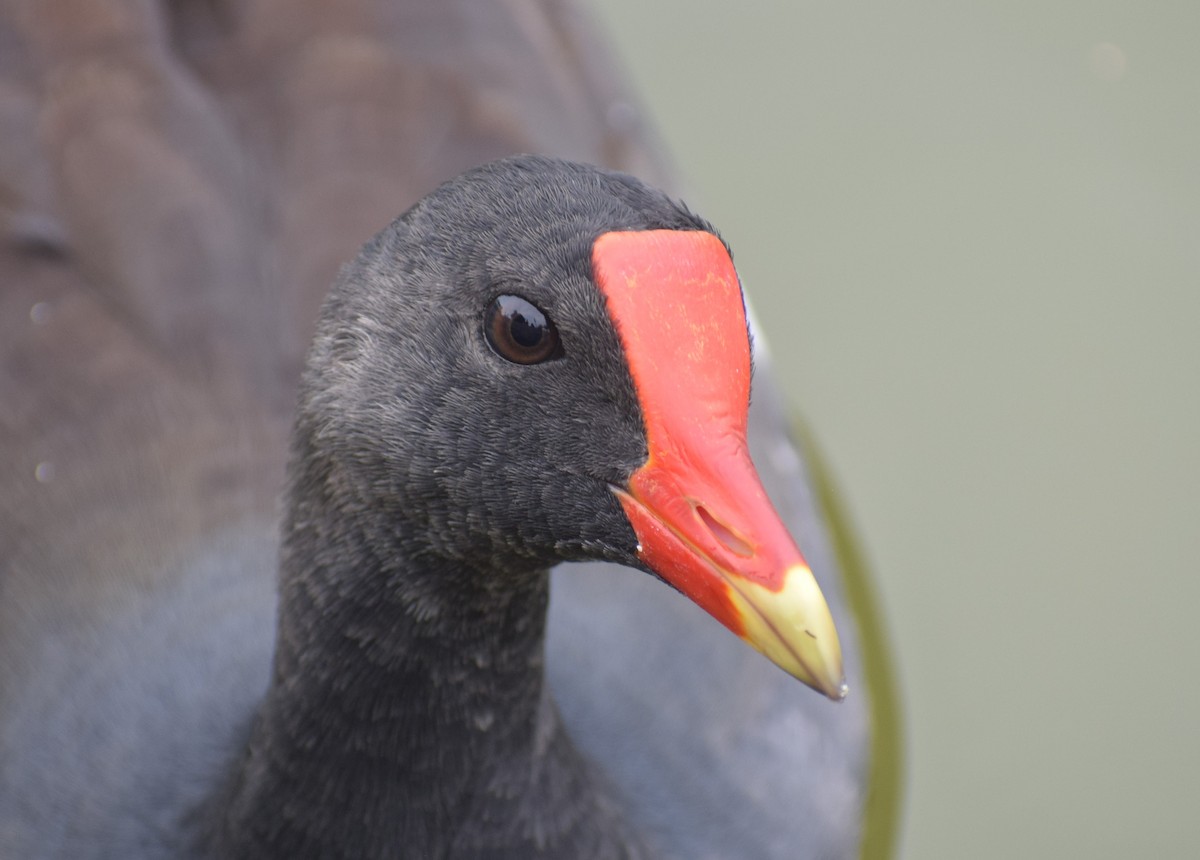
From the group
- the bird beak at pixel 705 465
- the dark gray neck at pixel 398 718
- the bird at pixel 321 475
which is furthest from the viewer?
the dark gray neck at pixel 398 718

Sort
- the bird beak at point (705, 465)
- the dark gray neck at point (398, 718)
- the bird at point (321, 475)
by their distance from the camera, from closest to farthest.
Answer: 1. the bird beak at point (705, 465)
2. the bird at point (321, 475)
3. the dark gray neck at point (398, 718)

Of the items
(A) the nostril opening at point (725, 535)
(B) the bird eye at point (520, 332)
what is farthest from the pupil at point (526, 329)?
(A) the nostril opening at point (725, 535)

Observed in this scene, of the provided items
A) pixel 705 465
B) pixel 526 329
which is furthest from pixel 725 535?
pixel 526 329

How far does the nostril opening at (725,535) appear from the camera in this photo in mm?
1580

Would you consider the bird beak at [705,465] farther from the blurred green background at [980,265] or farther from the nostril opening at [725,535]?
the blurred green background at [980,265]

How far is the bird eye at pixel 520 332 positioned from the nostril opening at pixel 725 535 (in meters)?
0.25

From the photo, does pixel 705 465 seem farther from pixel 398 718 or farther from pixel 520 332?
pixel 398 718

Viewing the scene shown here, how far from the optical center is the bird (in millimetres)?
1721

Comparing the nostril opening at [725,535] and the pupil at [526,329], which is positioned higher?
the pupil at [526,329]

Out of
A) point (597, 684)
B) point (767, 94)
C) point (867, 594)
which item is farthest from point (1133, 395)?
point (597, 684)

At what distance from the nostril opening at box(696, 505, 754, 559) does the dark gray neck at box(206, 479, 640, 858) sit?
0.38m

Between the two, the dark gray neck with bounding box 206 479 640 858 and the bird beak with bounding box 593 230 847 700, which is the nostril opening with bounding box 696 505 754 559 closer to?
the bird beak with bounding box 593 230 847 700

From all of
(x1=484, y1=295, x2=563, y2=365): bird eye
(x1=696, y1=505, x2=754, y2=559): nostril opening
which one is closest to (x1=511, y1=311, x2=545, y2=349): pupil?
(x1=484, y1=295, x2=563, y2=365): bird eye

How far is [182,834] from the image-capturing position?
2.28 m
